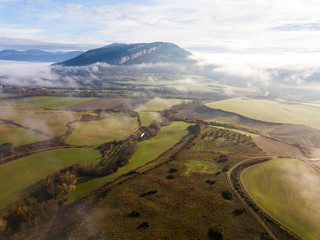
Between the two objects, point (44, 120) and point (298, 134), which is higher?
point (44, 120)

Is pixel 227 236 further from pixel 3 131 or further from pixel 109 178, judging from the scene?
pixel 3 131

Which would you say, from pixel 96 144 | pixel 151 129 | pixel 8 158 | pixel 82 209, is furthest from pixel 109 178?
pixel 151 129

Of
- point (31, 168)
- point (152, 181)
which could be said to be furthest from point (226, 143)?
point (31, 168)

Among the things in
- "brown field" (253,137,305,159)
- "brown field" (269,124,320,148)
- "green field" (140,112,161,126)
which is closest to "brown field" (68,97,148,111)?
"green field" (140,112,161,126)

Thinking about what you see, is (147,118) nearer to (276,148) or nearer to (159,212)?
(276,148)

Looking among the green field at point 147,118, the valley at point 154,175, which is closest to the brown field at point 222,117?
the valley at point 154,175

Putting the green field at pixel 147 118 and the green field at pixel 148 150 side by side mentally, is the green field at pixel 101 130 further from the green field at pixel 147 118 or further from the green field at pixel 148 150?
the green field at pixel 148 150
